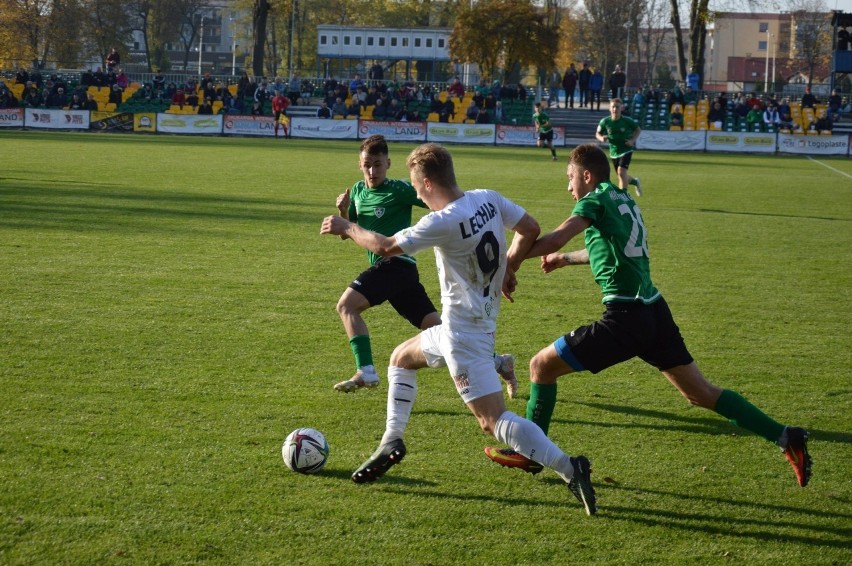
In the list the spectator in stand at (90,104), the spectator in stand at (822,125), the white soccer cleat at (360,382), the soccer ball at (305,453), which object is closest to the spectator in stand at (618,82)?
the spectator in stand at (822,125)

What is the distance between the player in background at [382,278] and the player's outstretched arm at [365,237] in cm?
176

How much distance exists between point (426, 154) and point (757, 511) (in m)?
2.50

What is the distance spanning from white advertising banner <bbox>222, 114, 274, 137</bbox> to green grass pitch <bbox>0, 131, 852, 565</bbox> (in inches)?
993

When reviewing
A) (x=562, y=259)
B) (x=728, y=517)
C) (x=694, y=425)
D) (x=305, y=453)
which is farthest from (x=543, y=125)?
(x=728, y=517)

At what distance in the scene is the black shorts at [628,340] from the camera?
5203 millimetres

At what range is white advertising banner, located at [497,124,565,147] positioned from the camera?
1519 inches

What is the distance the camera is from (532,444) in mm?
4688

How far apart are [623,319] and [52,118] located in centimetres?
3746

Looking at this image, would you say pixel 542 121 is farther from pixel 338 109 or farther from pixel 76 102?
pixel 76 102

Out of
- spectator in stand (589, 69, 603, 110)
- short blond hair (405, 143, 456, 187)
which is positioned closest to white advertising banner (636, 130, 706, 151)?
spectator in stand (589, 69, 603, 110)

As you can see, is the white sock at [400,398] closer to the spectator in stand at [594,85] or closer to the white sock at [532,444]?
the white sock at [532,444]

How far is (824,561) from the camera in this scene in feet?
14.4

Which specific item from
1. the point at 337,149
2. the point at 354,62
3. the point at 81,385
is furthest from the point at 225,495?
the point at 354,62

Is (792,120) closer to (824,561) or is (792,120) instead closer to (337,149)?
(337,149)
